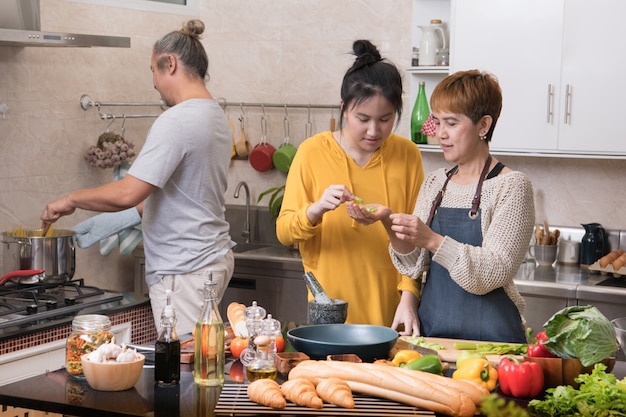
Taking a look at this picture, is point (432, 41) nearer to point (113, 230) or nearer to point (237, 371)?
point (113, 230)

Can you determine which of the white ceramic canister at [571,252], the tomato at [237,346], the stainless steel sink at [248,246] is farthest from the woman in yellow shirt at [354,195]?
the stainless steel sink at [248,246]

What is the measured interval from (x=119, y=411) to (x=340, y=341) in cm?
64

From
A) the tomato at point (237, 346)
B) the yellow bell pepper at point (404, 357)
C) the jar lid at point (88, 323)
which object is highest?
the jar lid at point (88, 323)

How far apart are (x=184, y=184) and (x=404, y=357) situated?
4.51ft

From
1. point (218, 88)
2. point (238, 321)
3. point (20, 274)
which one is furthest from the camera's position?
point (218, 88)

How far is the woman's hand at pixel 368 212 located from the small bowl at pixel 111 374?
83 cm

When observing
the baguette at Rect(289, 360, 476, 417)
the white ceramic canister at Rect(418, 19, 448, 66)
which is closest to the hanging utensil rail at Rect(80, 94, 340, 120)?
the white ceramic canister at Rect(418, 19, 448, 66)

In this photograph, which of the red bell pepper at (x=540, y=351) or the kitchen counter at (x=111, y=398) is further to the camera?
the red bell pepper at (x=540, y=351)

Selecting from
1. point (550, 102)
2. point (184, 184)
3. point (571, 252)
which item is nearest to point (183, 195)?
point (184, 184)

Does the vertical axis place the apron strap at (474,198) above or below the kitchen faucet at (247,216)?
above

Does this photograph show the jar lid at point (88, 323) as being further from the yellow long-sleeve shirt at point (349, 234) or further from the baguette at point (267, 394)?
the yellow long-sleeve shirt at point (349, 234)

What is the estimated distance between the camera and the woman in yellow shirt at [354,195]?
9.18ft

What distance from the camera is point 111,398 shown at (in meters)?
1.97

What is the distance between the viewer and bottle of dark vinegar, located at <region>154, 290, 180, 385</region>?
205 centimetres
